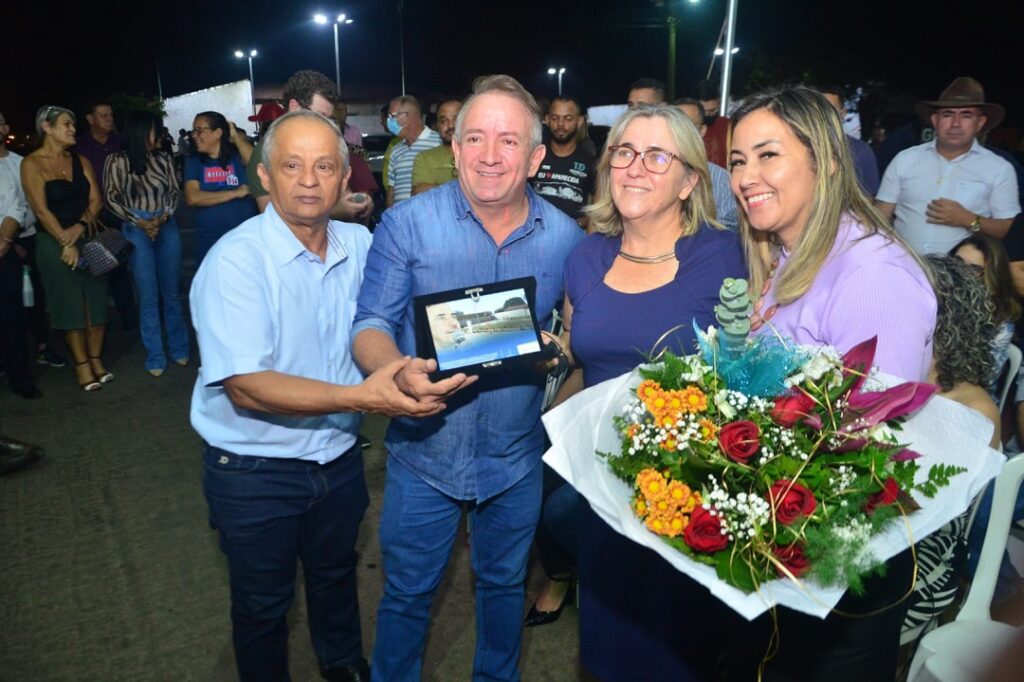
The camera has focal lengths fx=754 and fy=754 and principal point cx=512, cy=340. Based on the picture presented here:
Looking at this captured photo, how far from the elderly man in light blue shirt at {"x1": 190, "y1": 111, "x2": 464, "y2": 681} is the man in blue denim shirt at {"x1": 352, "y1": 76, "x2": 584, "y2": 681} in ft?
0.57

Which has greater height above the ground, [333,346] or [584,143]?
[584,143]

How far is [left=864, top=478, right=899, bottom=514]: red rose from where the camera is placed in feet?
5.48

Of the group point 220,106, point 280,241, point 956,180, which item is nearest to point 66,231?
point 280,241

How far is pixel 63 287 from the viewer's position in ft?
21.1

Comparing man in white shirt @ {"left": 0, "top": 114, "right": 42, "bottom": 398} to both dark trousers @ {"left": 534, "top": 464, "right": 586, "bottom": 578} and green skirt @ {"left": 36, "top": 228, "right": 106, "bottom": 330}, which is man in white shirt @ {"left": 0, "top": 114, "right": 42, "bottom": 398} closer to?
green skirt @ {"left": 36, "top": 228, "right": 106, "bottom": 330}

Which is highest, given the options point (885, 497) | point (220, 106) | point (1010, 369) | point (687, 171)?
point (220, 106)

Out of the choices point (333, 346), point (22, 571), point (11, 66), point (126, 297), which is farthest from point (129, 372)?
point (11, 66)

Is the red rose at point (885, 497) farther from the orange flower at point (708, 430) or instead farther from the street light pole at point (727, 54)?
the street light pole at point (727, 54)

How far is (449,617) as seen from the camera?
11.6ft

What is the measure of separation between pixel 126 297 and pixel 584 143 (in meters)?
5.48

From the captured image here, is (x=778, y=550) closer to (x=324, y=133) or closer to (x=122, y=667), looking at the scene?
(x=324, y=133)

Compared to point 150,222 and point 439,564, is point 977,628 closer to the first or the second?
point 439,564

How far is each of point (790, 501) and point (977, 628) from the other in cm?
129

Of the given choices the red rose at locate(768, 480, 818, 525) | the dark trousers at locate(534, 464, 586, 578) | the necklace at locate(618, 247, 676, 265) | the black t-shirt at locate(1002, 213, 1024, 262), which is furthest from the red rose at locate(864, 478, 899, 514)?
the black t-shirt at locate(1002, 213, 1024, 262)
